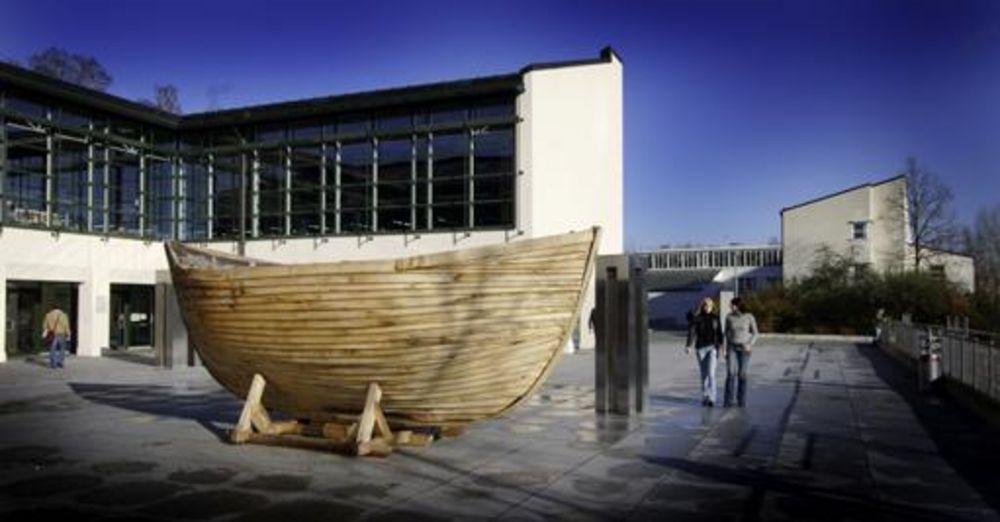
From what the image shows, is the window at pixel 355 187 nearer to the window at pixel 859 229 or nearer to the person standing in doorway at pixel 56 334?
the person standing in doorway at pixel 56 334

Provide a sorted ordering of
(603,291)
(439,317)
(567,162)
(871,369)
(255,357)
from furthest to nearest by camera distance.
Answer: (567,162) → (871,369) → (603,291) → (255,357) → (439,317)

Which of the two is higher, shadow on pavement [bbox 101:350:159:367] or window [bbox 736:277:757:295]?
window [bbox 736:277:757:295]

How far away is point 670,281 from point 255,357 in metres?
55.1

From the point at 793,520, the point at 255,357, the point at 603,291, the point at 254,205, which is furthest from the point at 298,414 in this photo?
the point at 254,205

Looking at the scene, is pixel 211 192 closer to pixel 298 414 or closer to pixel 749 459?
pixel 298 414

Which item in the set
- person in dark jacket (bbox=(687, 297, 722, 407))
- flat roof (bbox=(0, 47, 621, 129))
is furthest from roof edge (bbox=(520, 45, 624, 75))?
person in dark jacket (bbox=(687, 297, 722, 407))

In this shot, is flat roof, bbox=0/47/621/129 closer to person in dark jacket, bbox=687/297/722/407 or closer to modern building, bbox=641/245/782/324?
person in dark jacket, bbox=687/297/722/407

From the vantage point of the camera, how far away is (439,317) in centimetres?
916

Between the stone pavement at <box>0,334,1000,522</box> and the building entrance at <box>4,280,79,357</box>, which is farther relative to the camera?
the building entrance at <box>4,280,79,357</box>

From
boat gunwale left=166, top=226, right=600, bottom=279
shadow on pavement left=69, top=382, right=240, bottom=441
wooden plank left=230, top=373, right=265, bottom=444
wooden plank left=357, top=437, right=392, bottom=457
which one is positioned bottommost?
shadow on pavement left=69, top=382, right=240, bottom=441

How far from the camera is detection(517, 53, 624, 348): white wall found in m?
30.1

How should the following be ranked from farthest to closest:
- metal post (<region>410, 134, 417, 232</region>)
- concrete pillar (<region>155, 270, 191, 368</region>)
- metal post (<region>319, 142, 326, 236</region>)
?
metal post (<region>319, 142, 326, 236</region>) → metal post (<region>410, 134, 417, 232</region>) → concrete pillar (<region>155, 270, 191, 368</region>)

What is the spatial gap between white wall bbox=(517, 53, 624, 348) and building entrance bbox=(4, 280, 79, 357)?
14.8m

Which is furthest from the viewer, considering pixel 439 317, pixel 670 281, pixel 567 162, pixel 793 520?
pixel 670 281
